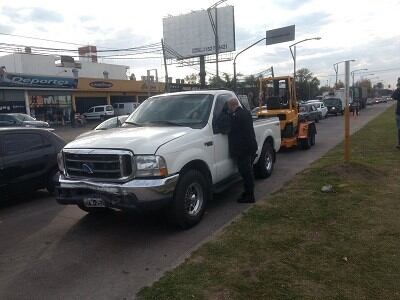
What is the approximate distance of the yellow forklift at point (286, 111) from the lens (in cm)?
1343

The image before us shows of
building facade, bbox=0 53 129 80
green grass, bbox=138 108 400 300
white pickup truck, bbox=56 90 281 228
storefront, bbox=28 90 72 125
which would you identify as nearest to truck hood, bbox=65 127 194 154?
white pickup truck, bbox=56 90 281 228

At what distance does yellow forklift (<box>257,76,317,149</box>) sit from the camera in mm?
13430

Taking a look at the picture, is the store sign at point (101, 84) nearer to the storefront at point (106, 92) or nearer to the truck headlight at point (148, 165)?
the storefront at point (106, 92)

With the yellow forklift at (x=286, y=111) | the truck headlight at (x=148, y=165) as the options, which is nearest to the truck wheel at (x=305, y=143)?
the yellow forklift at (x=286, y=111)

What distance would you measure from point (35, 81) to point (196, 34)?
20.7 m

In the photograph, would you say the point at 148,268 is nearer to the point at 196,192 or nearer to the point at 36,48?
the point at 196,192

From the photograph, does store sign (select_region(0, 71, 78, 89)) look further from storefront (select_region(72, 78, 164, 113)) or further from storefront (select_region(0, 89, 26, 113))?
storefront (select_region(72, 78, 164, 113))

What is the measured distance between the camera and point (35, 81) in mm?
40094

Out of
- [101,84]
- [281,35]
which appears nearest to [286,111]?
[281,35]

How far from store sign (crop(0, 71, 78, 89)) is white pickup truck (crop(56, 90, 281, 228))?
3504cm

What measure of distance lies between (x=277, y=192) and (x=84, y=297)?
4293 millimetres

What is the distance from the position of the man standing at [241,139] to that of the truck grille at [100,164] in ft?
7.00

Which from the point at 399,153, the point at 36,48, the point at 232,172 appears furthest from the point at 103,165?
the point at 36,48

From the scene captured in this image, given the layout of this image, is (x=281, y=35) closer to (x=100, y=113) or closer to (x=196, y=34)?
(x=196, y=34)
